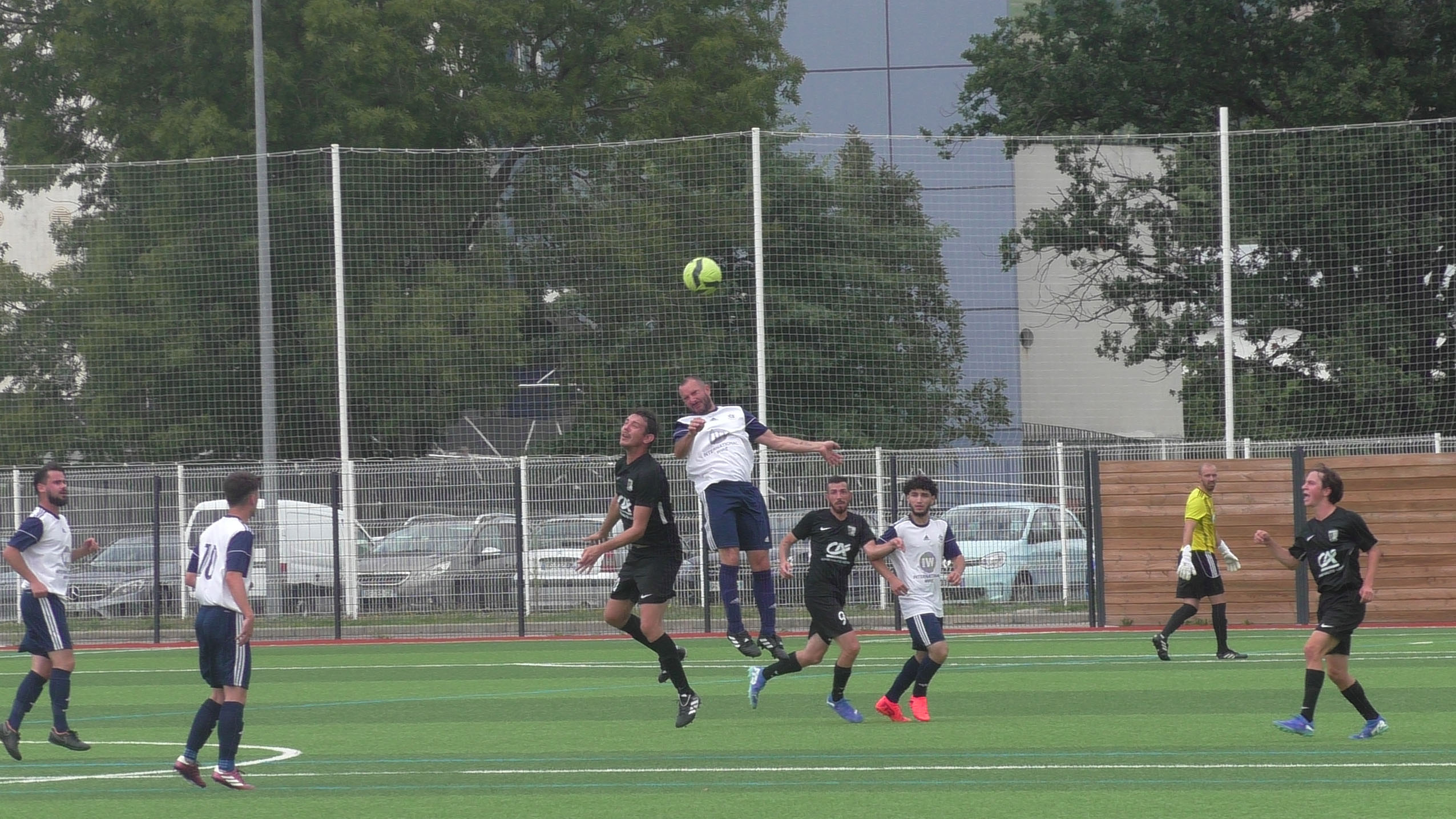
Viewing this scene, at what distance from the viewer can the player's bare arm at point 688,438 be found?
11.6 meters

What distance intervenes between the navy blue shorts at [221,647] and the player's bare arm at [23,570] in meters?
2.48

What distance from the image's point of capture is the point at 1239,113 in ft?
110

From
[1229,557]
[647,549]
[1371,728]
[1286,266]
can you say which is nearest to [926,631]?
[647,549]

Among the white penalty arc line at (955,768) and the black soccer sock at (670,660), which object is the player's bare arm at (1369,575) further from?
the black soccer sock at (670,660)

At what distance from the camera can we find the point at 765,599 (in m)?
13.4

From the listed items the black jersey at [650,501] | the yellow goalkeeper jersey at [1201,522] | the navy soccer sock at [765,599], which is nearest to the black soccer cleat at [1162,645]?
the yellow goalkeeper jersey at [1201,522]

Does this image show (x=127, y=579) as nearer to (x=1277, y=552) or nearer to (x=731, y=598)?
(x=731, y=598)

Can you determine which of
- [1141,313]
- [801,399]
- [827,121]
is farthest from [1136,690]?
[827,121]

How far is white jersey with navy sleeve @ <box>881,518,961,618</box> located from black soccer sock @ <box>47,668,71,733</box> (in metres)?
5.58

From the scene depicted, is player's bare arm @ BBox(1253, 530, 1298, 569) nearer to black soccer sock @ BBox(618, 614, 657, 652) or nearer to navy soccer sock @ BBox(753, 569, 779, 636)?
navy soccer sock @ BBox(753, 569, 779, 636)

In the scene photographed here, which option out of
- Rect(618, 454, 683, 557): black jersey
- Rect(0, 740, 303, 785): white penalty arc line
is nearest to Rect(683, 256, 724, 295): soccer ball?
Rect(618, 454, 683, 557): black jersey

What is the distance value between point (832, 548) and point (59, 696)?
5293 mm

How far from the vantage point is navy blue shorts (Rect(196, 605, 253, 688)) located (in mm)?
9008

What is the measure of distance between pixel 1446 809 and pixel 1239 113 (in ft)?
90.0
